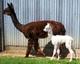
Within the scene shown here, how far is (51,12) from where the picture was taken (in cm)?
1678

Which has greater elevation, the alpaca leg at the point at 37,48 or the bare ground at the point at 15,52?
the alpaca leg at the point at 37,48

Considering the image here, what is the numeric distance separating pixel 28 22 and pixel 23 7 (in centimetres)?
56

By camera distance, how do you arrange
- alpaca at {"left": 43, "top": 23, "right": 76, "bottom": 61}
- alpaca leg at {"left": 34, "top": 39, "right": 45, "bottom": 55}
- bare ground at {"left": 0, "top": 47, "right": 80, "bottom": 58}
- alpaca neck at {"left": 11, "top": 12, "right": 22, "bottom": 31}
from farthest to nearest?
bare ground at {"left": 0, "top": 47, "right": 80, "bottom": 58}, alpaca neck at {"left": 11, "top": 12, "right": 22, "bottom": 31}, alpaca leg at {"left": 34, "top": 39, "right": 45, "bottom": 55}, alpaca at {"left": 43, "top": 23, "right": 76, "bottom": 61}

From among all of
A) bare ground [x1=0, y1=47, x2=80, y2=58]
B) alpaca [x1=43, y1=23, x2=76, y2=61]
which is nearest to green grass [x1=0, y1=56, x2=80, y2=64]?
alpaca [x1=43, y1=23, x2=76, y2=61]

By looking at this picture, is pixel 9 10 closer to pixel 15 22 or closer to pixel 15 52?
pixel 15 22

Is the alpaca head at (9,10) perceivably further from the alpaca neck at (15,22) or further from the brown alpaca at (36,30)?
the brown alpaca at (36,30)

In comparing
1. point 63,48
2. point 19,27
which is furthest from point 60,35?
point 19,27

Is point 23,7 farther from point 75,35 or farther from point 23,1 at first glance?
point 75,35

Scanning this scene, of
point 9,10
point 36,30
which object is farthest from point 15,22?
point 36,30

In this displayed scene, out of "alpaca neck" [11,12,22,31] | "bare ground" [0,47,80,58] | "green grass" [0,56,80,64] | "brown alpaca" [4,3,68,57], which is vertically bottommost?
"green grass" [0,56,80,64]

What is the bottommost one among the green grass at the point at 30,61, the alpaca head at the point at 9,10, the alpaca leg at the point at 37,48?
the green grass at the point at 30,61

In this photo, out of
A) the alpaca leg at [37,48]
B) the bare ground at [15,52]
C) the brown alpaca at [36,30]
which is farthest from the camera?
the bare ground at [15,52]

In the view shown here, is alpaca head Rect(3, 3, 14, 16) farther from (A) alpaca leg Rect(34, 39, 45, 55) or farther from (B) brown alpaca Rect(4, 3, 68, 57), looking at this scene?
(A) alpaca leg Rect(34, 39, 45, 55)

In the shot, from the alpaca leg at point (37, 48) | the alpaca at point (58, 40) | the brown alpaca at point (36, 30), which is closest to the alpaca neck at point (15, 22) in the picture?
the brown alpaca at point (36, 30)
